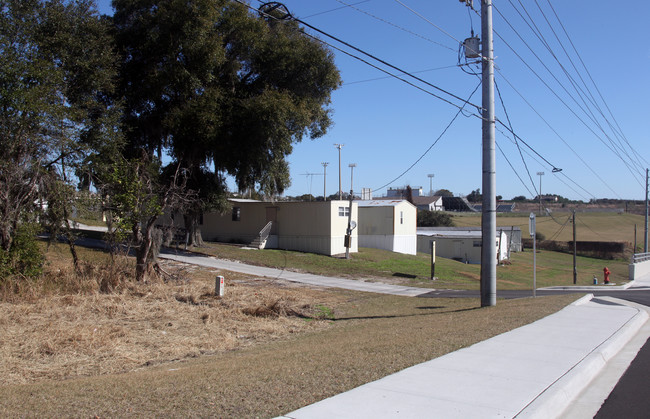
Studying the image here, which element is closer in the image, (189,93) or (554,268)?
(189,93)

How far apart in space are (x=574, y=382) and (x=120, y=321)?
9819mm

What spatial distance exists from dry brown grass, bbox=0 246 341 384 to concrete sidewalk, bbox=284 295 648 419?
189 inches

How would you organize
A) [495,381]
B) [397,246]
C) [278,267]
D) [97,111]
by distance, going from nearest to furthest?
[495,381], [97,111], [278,267], [397,246]

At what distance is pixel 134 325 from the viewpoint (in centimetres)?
1189

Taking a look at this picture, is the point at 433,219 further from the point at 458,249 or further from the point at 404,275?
the point at 404,275

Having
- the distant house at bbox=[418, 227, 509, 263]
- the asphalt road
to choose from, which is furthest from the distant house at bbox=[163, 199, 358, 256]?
the asphalt road

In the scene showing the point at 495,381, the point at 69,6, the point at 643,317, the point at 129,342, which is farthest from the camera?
the point at 69,6

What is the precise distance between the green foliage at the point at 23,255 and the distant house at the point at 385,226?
2987cm

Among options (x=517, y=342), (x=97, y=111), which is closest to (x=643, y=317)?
(x=517, y=342)

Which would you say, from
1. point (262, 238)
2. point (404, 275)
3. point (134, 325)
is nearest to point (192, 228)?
point (262, 238)

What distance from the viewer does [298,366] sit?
6.76 m

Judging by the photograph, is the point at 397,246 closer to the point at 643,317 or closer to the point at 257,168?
the point at 257,168

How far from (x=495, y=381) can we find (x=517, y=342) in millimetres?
2603

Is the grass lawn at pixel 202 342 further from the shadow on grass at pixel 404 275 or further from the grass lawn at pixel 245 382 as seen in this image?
the shadow on grass at pixel 404 275
